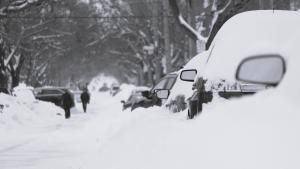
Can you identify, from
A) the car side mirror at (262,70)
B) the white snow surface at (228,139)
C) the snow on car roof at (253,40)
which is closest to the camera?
the white snow surface at (228,139)

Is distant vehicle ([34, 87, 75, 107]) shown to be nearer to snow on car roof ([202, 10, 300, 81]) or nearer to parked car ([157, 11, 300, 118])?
parked car ([157, 11, 300, 118])

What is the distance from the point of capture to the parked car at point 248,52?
13.4ft

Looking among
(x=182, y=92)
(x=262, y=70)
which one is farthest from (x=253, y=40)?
(x=182, y=92)

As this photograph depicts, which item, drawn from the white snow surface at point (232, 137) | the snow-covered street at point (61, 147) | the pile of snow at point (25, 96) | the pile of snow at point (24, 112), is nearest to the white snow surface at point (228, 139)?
the white snow surface at point (232, 137)

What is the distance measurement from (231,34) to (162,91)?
5682 millimetres

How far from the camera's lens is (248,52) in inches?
181

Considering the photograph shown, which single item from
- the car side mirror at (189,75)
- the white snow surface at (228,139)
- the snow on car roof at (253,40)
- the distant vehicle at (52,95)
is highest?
the snow on car roof at (253,40)

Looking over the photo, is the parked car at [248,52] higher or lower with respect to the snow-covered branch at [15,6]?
lower

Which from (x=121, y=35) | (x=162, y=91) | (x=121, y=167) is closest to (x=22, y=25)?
(x=121, y=35)

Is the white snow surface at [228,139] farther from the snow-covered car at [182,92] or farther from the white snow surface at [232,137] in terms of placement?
the snow-covered car at [182,92]

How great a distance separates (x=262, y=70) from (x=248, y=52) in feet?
Result: 1.71

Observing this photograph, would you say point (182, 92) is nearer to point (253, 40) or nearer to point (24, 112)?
point (253, 40)

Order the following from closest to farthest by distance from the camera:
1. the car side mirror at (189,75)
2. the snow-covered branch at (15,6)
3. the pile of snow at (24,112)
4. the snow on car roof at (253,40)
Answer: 1. the snow on car roof at (253,40)
2. the car side mirror at (189,75)
3. the pile of snow at (24,112)
4. the snow-covered branch at (15,6)

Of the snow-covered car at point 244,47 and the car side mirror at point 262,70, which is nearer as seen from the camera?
the car side mirror at point 262,70
